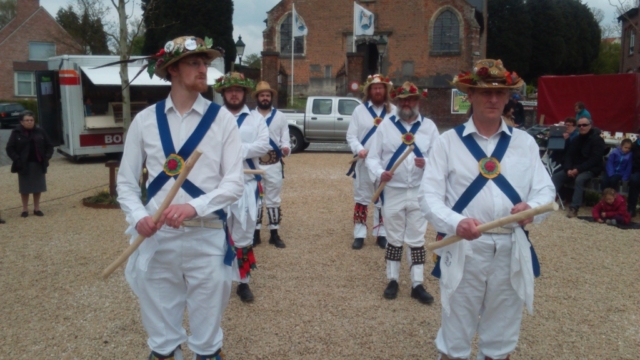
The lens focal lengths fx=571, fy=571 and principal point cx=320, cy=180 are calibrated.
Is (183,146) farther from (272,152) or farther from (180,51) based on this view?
(272,152)

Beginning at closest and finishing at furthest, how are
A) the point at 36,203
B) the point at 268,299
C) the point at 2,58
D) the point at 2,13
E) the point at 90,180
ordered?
the point at 268,299
the point at 36,203
the point at 90,180
the point at 2,58
the point at 2,13

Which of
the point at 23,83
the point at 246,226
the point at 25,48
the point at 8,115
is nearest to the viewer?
the point at 246,226

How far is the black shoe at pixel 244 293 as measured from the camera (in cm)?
525

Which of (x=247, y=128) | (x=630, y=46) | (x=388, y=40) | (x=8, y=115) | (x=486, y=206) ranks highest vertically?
(x=388, y=40)

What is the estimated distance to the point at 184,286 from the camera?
330cm

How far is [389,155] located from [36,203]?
6.61 m

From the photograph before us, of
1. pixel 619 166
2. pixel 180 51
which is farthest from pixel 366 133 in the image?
pixel 619 166

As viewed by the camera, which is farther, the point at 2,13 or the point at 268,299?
the point at 2,13

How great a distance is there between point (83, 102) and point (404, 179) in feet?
40.3

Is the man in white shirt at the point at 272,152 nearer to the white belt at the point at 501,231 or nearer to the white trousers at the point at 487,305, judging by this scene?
the white trousers at the point at 487,305

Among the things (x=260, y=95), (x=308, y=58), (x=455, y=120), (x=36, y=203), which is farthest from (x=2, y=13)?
(x=260, y=95)

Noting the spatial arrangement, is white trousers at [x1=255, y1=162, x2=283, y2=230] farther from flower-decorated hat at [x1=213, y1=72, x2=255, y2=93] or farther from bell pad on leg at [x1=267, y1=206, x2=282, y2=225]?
flower-decorated hat at [x1=213, y1=72, x2=255, y2=93]

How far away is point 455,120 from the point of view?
29.3m

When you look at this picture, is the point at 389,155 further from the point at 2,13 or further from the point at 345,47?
the point at 2,13
